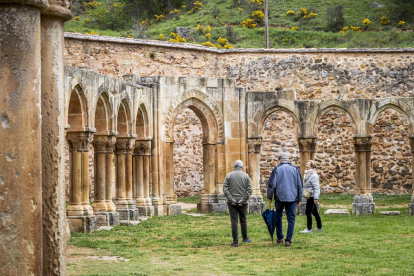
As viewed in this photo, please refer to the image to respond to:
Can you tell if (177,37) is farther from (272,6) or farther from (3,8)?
(3,8)

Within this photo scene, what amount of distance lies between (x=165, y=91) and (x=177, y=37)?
520 inches

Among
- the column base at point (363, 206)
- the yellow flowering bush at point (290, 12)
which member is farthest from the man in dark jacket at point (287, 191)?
the yellow flowering bush at point (290, 12)

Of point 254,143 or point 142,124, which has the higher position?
point 142,124

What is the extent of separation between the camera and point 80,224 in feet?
49.1

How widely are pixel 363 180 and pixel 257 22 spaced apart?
19270 millimetres

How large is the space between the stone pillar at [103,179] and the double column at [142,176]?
2214 mm

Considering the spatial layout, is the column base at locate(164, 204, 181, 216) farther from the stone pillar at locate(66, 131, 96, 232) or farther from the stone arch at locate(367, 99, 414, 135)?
the stone arch at locate(367, 99, 414, 135)

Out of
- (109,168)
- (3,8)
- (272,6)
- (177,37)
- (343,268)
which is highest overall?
(272,6)

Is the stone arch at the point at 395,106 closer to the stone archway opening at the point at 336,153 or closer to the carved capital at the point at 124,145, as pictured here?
the stone archway opening at the point at 336,153

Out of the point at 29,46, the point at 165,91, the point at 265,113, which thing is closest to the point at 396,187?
the point at 265,113

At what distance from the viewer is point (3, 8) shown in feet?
14.8

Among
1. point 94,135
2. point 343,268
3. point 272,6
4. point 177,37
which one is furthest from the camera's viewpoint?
point 272,6

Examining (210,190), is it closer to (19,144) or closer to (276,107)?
(276,107)

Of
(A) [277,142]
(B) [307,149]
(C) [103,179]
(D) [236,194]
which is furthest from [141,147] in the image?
(A) [277,142]
